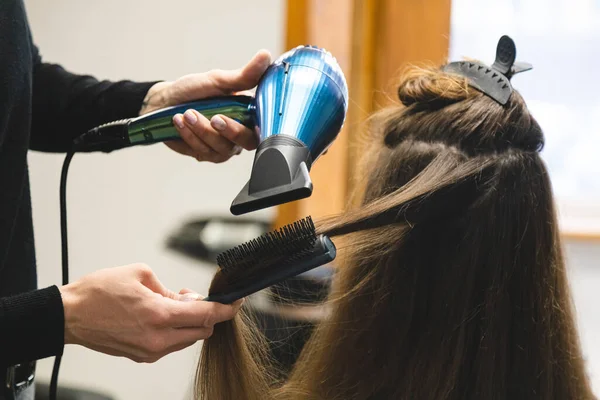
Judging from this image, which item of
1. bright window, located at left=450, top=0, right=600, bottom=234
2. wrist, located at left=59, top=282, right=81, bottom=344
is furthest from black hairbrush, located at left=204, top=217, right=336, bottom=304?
bright window, located at left=450, top=0, right=600, bottom=234

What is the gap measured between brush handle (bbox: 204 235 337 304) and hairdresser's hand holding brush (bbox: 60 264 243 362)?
0.02 metres

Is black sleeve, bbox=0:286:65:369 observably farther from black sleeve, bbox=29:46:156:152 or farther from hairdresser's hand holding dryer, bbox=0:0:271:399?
black sleeve, bbox=29:46:156:152

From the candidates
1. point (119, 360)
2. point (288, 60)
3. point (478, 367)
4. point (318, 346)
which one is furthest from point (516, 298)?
point (119, 360)

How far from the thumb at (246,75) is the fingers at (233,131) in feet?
0.20

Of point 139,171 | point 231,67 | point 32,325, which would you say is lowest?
point 139,171

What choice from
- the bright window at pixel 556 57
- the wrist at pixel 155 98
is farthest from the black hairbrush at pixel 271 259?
the bright window at pixel 556 57

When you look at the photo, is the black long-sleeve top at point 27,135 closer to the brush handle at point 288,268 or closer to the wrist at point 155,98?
the wrist at point 155,98

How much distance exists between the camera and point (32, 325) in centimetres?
58

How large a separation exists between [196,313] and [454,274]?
0.87ft

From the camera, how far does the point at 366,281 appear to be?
27.3 inches

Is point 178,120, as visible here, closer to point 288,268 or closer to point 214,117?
point 214,117

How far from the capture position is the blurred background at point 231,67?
48.6 inches

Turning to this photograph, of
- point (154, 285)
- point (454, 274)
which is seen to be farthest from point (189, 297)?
point (454, 274)

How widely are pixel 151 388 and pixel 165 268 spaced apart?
0.28 m
